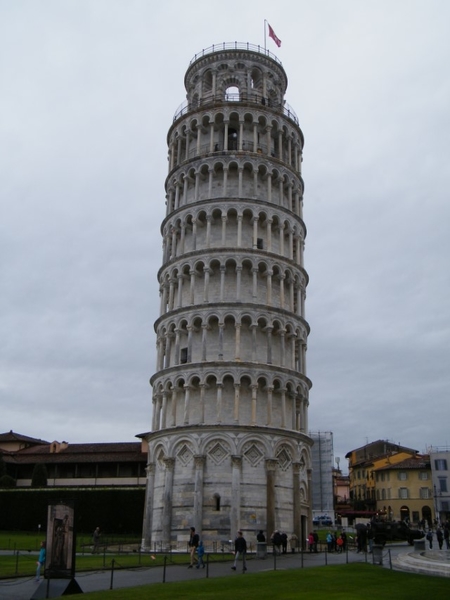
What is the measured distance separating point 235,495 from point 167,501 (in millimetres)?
5074

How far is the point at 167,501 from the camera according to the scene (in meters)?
47.3

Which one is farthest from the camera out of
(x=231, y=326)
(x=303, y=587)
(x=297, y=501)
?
(x=231, y=326)

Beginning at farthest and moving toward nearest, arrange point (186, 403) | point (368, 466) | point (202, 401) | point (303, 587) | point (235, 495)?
point (368, 466) < point (186, 403) < point (202, 401) < point (235, 495) < point (303, 587)

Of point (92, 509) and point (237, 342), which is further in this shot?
point (92, 509)

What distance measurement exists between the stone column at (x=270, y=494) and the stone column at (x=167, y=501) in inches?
271

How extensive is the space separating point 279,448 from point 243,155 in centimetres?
2404

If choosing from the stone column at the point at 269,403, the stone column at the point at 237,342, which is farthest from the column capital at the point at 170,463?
the stone column at the point at 237,342

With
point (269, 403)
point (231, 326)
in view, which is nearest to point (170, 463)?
point (269, 403)

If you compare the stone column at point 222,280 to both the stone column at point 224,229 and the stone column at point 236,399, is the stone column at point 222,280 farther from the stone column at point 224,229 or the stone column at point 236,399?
the stone column at point 236,399

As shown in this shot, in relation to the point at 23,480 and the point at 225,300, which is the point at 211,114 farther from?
the point at 23,480

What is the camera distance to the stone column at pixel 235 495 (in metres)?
45.1

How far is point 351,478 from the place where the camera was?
131125 millimetres

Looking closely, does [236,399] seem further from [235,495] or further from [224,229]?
[224,229]

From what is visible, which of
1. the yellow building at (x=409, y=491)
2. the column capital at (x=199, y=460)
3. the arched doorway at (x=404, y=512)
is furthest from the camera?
the arched doorway at (x=404, y=512)
